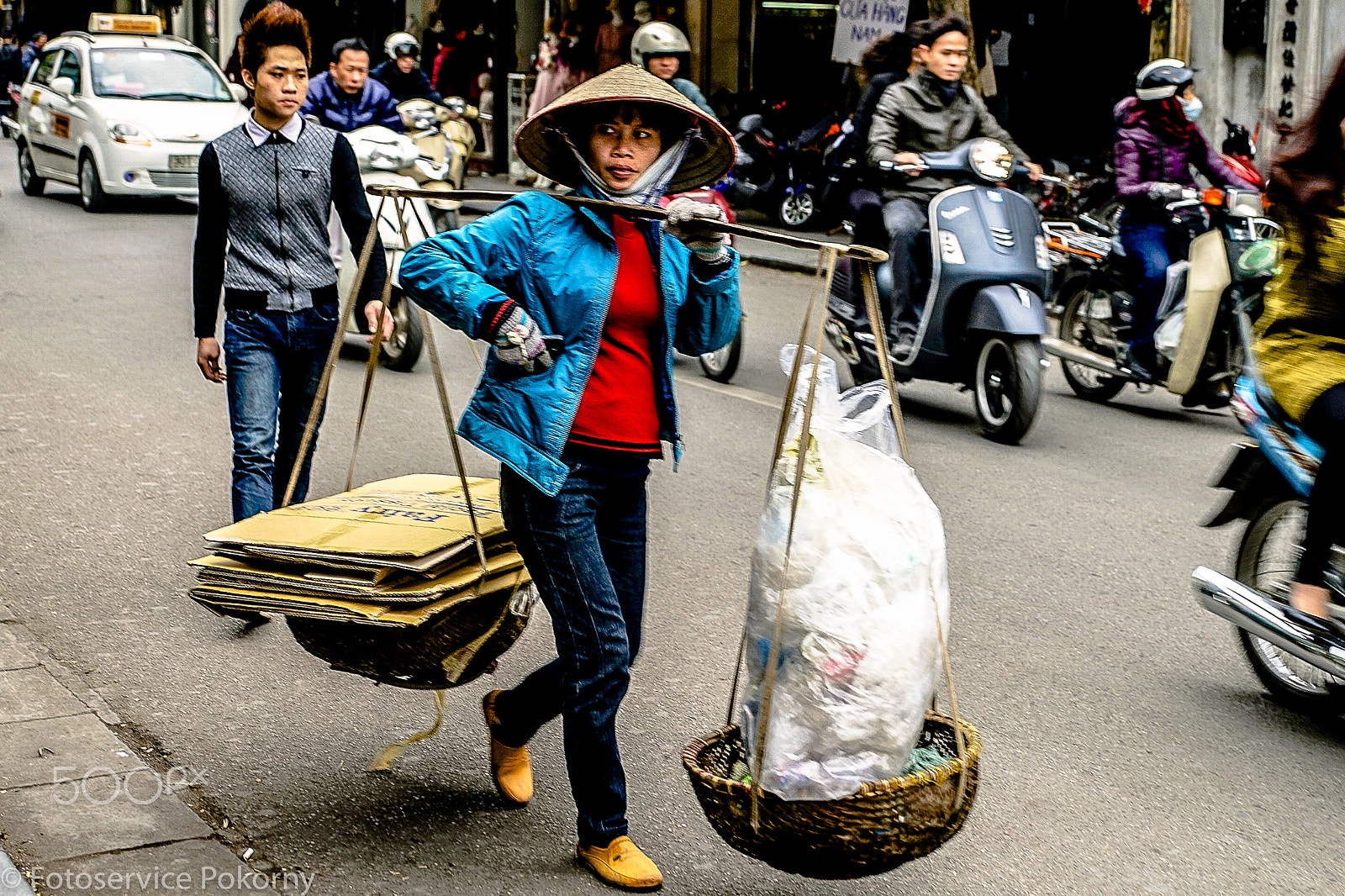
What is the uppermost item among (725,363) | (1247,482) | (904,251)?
(904,251)

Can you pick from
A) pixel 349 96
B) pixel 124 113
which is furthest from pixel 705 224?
pixel 124 113

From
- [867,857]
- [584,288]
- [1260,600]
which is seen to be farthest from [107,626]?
[1260,600]

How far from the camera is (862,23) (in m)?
15.2

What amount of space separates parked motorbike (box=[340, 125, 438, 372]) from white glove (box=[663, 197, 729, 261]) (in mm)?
6004

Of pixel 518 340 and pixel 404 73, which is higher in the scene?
pixel 404 73

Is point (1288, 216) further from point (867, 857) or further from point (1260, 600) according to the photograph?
point (867, 857)

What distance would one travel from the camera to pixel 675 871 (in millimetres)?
3457

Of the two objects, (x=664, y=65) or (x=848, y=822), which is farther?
(x=664, y=65)

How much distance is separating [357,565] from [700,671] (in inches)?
64.5

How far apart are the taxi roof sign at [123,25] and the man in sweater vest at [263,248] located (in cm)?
1525

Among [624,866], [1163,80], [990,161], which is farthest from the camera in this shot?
[1163,80]

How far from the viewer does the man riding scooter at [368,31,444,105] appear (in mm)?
11289

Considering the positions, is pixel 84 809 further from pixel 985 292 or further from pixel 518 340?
pixel 985 292

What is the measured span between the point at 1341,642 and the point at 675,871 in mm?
1862
